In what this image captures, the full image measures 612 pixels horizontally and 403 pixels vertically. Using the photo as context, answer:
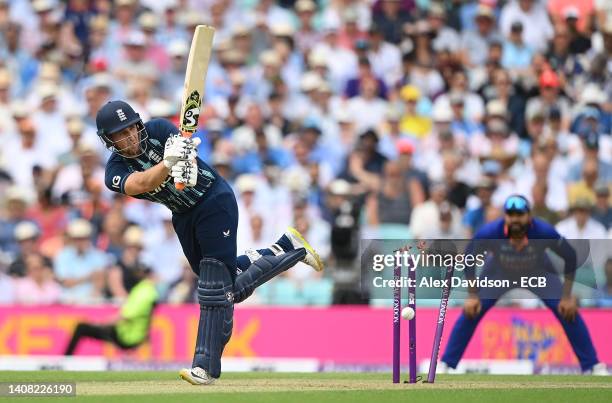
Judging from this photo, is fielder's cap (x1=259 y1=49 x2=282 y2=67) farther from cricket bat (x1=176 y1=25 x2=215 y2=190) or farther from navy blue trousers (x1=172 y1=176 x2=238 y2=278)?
cricket bat (x1=176 y1=25 x2=215 y2=190)

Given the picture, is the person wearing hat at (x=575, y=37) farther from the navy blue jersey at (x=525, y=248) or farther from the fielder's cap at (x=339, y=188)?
the navy blue jersey at (x=525, y=248)

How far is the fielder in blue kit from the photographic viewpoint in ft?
32.6

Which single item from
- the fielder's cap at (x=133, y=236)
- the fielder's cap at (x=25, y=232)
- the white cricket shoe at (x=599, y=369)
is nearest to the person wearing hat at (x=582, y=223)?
the white cricket shoe at (x=599, y=369)

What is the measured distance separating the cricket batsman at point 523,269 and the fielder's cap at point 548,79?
18.4 ft

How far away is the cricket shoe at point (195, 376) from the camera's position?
400 inches

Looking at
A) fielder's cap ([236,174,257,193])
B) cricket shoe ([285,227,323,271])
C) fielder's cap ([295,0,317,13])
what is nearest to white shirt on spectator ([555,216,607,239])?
fielder's cap ([236,174,257,193])

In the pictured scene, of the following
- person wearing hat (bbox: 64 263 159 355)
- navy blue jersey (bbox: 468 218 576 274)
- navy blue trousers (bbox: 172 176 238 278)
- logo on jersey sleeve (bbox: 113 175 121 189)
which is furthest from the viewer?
person wearing hat (bbox: 64 263 159 355)

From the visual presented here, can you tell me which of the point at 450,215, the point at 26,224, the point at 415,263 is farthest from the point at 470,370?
the point at 26,224

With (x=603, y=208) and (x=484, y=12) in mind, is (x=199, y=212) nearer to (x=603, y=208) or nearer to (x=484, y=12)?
(x=603, y=208)

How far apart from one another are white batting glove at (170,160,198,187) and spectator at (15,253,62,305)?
21.0 ft

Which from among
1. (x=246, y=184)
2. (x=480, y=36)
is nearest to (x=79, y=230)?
(x=246, y=184)

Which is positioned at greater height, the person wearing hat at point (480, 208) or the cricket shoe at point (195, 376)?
the person wearing hat at point (480, 208)

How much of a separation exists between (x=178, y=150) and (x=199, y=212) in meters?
0.94

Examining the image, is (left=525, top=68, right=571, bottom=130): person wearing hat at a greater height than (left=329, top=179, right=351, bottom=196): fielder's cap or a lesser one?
greater
